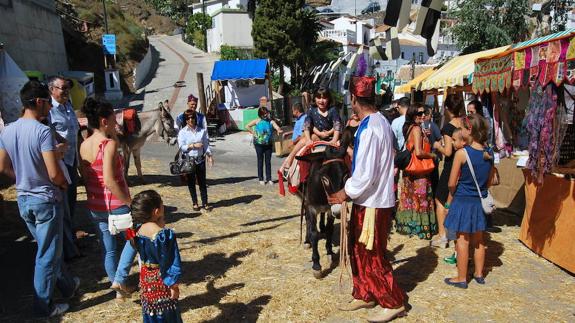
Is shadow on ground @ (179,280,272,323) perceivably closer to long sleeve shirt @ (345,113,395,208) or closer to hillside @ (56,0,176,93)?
long sleeve shirt @ (345,113,395,208)

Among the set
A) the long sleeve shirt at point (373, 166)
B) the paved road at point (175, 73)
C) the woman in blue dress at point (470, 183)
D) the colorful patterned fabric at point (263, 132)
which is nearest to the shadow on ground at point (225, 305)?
the long sleeve shirt at point (373, 166)

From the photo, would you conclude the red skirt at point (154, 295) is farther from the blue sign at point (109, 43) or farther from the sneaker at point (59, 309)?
the blue sign at point (109, 43)

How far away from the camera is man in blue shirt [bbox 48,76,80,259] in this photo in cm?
490

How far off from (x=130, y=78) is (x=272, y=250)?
30.1 metres

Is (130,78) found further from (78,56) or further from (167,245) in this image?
(167,245)

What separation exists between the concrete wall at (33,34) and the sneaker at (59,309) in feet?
45.6

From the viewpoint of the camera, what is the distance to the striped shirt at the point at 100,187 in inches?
151

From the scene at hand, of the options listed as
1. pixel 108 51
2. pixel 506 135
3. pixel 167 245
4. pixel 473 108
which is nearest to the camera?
pixel 167 245

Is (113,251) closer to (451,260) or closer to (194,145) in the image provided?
(194,145)

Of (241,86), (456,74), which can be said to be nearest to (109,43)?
(241,86)

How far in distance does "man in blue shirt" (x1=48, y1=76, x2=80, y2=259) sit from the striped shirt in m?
1.15

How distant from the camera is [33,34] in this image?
17.9m

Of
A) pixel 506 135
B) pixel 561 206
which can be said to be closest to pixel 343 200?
pixel 561 206

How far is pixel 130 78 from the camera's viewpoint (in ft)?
106
